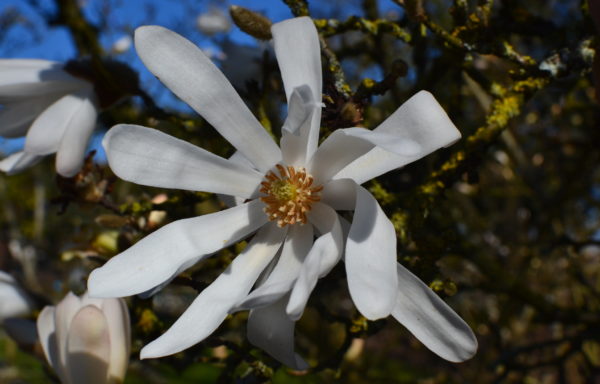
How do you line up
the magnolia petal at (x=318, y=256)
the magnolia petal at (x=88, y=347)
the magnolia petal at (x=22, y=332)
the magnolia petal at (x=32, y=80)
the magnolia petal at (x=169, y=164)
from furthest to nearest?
the magnolia petal at (x=22, y=332) < the magnolia petal at (x=32, y=80) < the magnolia petal at (x=88, y=347) < the magnolia petal at (x=169, y=164) < the magnolia petal at (x=318, y=256)

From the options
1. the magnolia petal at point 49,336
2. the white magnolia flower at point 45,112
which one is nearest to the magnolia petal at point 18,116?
the white magnolia flower at point 45,112

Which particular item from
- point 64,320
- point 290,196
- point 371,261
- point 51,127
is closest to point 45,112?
point 51,127

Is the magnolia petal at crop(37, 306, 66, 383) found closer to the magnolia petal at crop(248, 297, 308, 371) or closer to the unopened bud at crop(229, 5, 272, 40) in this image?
the magnolia petal at crop(248, 297, 308, 371)

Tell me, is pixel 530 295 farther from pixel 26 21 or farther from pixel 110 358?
pixel 26 21

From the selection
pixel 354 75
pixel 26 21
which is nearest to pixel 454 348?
pixel 354 75

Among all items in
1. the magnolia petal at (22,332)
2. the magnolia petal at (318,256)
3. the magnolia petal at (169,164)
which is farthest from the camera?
the magnolia petal at (22,332)

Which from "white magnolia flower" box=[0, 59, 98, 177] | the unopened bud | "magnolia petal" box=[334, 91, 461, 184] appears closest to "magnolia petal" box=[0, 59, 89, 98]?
"white magnolia flower" box=[0, 59, 98, 177]

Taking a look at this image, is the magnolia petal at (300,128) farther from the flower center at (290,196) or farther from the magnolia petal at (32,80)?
the magnolia petal at (32,80)
